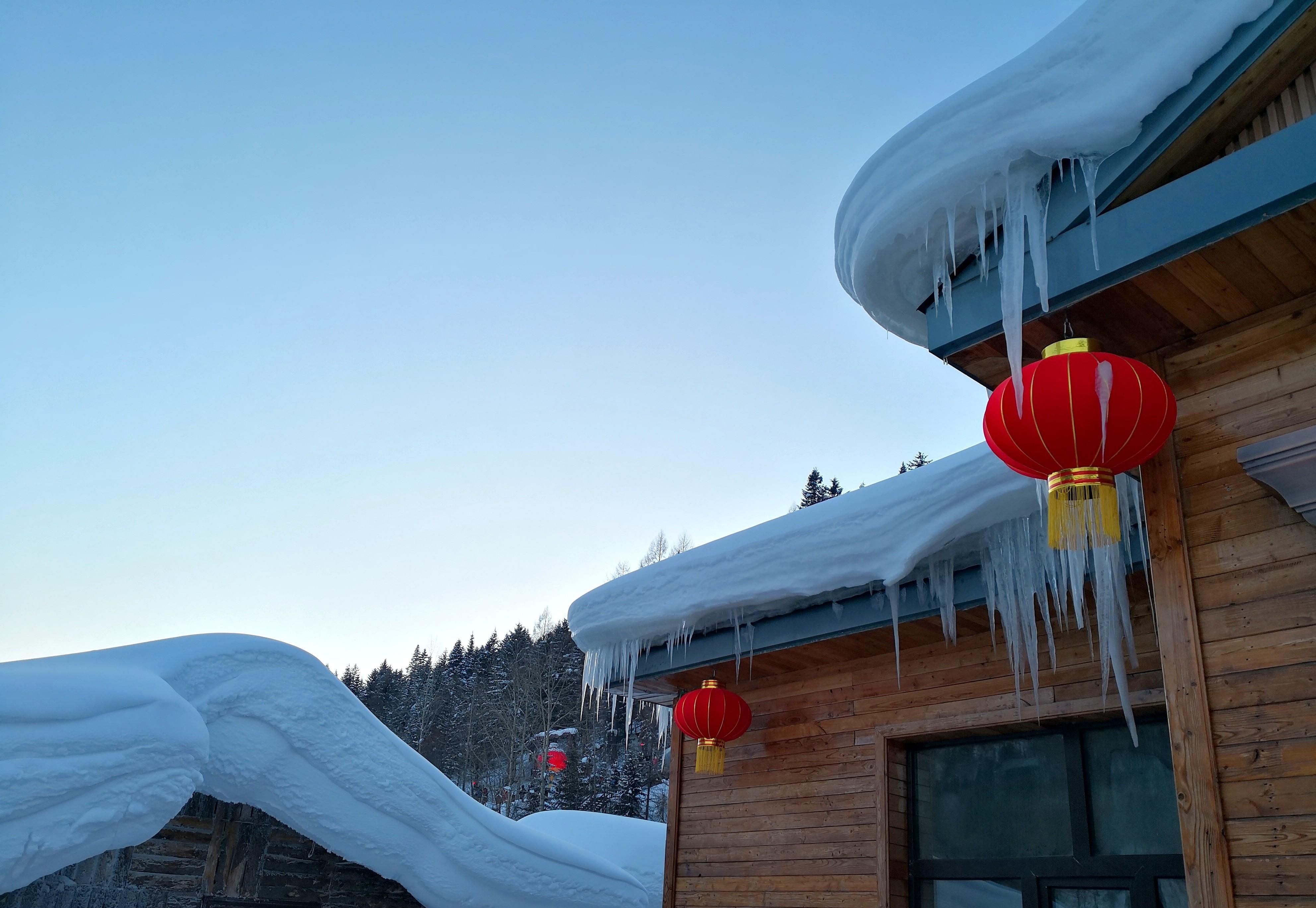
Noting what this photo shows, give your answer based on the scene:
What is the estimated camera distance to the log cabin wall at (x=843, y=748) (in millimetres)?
4297

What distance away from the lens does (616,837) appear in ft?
36.4

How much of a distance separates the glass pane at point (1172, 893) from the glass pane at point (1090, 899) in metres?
0.15

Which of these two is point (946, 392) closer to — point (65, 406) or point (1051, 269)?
point (1051, 269)

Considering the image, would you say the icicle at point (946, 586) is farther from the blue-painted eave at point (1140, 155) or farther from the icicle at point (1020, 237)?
the icicle at point (1020, 237)

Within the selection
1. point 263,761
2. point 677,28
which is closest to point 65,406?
point 263,761

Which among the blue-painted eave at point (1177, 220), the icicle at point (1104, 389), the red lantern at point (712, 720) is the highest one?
the blue-painted eave at point (1177, 220)

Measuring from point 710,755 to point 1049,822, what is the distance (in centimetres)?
203

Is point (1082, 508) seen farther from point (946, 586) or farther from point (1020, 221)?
point (946, 586)

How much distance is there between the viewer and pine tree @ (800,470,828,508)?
3142cm

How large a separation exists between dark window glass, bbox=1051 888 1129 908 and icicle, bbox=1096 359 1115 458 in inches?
104

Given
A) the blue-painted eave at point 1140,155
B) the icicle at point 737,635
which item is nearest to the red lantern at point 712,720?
the icicle at point 737,635

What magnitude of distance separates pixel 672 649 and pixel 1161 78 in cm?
427

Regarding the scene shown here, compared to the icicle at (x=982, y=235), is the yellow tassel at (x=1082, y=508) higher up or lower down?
lower down

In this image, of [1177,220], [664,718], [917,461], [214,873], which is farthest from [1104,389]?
[917,461]
